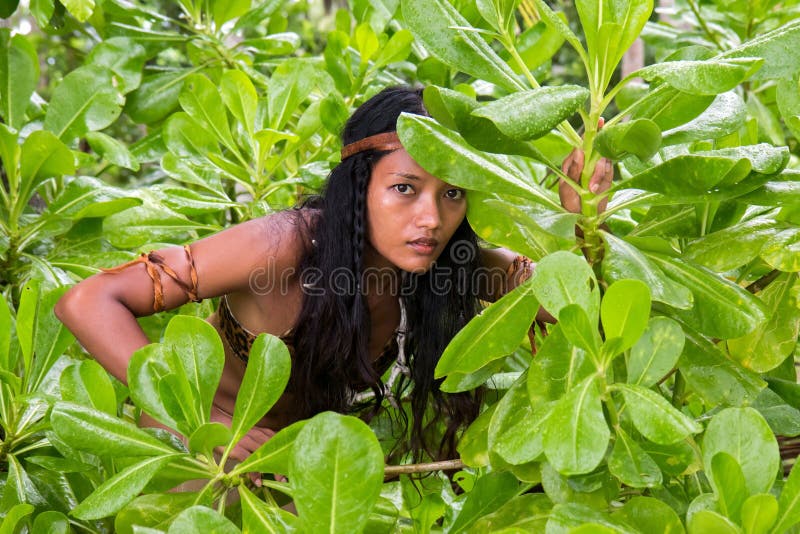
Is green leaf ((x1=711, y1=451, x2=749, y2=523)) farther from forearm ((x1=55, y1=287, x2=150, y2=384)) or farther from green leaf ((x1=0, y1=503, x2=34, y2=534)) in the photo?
forearm ((x1=55, y1=287, x2=150, y2=384))

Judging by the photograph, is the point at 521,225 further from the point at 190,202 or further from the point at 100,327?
the point at 190,202

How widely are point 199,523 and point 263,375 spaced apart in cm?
21

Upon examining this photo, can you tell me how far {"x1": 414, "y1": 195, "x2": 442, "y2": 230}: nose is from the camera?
4.71 ft

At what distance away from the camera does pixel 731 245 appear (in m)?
1.08

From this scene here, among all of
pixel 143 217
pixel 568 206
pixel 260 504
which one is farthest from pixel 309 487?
pixel 143 217

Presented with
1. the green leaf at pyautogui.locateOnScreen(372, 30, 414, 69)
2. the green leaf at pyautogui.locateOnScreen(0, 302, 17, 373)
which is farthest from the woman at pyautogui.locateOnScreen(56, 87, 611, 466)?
the green leaf at pyautogui.locateOnScreen(372, 30, 414, 69)

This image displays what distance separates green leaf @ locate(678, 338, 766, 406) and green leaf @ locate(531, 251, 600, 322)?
0.26 m

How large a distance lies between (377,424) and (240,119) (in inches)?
27.8

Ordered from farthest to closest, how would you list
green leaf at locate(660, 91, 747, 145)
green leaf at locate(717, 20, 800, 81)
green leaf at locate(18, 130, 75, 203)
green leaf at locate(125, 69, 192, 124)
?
green leaf at locate(125, 69, 192, 124), green leaf at locate(18, 130, 75, 203), green leaf at locate(660, 91, 747, 145), green leaf at locate(717, 20, 800, 81)

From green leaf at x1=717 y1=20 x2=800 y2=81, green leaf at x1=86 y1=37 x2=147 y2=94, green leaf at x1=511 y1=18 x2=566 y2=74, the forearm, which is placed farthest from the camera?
green leaf at x1=86 y1=37 x2=147 y2=94

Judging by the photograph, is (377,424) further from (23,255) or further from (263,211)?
(23,255)

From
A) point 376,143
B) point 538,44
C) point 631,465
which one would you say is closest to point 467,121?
point 631,465

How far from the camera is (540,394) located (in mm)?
936

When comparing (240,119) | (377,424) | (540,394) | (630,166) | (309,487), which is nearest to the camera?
(309,487)
